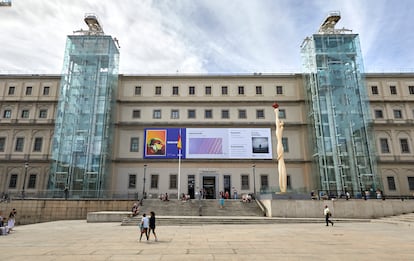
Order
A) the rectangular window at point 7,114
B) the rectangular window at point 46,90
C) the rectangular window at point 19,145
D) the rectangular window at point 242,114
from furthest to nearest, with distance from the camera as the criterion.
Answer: the rectangular window at point 46,90, the rectangular window at point 7,114, the rectangular window at point 242,114, the rectangular window at point 19,145

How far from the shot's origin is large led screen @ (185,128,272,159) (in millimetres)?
35906

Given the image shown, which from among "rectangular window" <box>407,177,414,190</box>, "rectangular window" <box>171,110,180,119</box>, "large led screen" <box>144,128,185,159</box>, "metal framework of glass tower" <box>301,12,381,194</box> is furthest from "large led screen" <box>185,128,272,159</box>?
"rectangular window" <box>407,177,414,190</box>

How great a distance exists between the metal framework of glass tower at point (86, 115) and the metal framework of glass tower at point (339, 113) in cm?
2845

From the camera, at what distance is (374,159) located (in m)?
33.0

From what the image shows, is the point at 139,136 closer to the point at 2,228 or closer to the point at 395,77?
the point at 2,228

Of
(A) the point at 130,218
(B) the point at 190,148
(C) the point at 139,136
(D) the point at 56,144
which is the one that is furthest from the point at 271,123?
(D) the point at 56,144

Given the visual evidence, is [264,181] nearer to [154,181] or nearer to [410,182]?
[154,181]

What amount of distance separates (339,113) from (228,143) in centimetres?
1545

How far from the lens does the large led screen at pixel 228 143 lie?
35906 mm

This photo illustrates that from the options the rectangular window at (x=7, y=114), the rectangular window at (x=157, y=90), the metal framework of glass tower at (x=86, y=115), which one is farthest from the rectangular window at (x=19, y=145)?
the rectangular window at (x=157, y=90)

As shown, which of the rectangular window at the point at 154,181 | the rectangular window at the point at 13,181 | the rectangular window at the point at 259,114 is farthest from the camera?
the rectangular window at the point at 259,114

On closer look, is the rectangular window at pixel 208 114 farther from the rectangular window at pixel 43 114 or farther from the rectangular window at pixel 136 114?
the rectangular window at pixel 43 114

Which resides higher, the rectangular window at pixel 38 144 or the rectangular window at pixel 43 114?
the rectangular window at pixel 43 114

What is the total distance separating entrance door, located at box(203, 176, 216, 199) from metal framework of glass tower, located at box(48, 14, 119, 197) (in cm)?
1333
